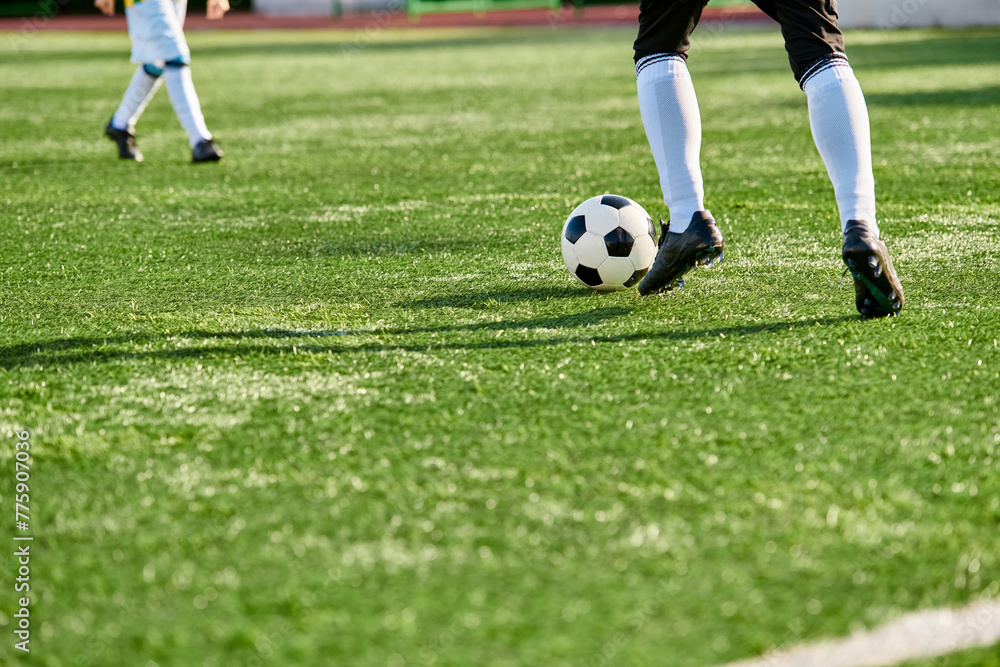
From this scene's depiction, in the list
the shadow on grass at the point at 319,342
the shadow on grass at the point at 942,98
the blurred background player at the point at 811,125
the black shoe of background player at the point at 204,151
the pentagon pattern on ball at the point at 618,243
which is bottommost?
the shadow on grass at the point at 942,98

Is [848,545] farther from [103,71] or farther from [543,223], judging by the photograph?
[103,71]

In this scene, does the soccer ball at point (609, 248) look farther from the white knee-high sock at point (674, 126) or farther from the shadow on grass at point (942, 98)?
the shadow on grass at point (942, 98)

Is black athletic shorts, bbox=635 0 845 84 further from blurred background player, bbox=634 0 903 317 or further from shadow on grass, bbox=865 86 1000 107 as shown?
shadow on grass, bbox=865 86 1000 107

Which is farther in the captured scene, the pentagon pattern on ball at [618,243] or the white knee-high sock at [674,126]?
the pentagon pattern on ball at [618,243]

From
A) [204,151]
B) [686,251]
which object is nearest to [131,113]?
[204,151]

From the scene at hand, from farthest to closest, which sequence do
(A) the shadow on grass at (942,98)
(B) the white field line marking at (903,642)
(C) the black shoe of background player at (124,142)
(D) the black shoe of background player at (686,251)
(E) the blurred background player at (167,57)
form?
(A) the shadow on grass at (942,98) → (C) the black shoe of background player at (124,142) → (E) the blurred background player at (167,57) → (D) the black shoe of background player at (686,251) → (B) the white field line marking at (903,642)

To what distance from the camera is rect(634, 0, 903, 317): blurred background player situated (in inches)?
118

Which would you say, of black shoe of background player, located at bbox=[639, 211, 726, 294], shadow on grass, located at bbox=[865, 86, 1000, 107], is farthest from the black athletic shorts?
shadow on grass, located at bbox=[865, 86, 1000, 107]

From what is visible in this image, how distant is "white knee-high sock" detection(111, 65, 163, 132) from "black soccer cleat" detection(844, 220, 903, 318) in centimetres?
499

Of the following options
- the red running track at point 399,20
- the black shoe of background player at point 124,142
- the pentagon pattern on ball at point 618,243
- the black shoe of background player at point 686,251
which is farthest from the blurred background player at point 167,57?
the red running track at point 399,20

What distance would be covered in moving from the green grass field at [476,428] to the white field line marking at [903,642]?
3 centimetres

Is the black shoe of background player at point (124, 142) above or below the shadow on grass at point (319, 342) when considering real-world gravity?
below

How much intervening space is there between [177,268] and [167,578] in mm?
2415

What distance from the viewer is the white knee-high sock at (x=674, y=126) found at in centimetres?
325
